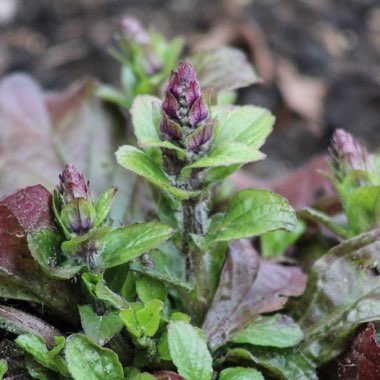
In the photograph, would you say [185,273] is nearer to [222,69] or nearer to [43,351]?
[43,351]

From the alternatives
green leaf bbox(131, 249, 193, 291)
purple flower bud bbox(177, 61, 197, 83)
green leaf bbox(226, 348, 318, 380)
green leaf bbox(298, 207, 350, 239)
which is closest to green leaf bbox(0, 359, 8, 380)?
green leaf bbox(131, 249, 193, 291)

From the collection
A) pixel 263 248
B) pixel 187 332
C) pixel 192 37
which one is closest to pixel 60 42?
pixel 192 37

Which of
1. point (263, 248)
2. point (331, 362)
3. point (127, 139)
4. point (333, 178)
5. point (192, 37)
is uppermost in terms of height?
point (192, 37)

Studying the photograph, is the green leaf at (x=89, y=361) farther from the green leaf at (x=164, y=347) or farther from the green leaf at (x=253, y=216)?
the green leaf at (x=253, y=216)

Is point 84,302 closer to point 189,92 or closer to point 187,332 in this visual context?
point 187,332

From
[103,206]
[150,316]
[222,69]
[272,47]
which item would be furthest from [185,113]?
[272,47]
